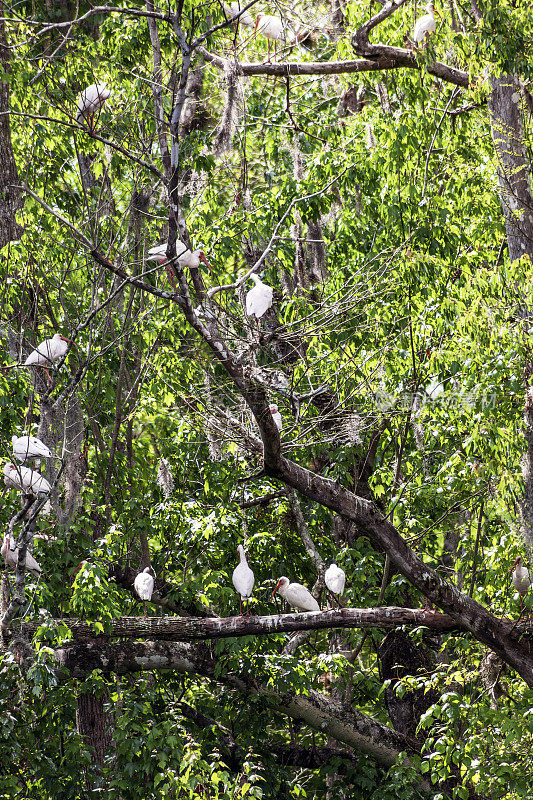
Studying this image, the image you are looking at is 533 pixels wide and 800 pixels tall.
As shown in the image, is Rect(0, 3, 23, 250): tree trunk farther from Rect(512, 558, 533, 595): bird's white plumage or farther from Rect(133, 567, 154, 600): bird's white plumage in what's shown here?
Rect(512, 558, 533, 595): bird's white plumage

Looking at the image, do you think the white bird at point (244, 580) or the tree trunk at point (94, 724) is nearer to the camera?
the white bird at point (244, 580)

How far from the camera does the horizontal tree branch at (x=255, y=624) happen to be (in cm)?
504

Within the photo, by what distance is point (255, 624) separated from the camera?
5.34 meters

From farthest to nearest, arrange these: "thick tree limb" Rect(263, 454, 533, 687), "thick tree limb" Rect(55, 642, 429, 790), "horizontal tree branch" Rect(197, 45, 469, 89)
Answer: "horizontal tree branch" Rect(197, 45, 469, 89)
"thick tree limb" Rect(55, 642, 429, 790)
"thick tree limb" Rect(263, 454, 533, 687)

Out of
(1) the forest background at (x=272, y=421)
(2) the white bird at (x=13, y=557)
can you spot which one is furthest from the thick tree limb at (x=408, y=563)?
(2) the white bird at (x=13, y=557)

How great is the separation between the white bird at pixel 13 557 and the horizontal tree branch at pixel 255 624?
38cm

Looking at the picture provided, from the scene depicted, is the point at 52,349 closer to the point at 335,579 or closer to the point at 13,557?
the point at 13,557

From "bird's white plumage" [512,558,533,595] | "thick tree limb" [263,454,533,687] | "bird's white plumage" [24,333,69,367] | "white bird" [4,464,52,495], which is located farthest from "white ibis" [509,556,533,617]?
"bird's white plumage" [24,333,69,367]

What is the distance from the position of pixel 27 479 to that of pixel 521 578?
9.68ft

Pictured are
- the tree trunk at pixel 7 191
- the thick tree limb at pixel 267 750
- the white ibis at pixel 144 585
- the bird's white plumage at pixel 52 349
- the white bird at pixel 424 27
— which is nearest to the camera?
the bird's white plumage at pixel 52 349

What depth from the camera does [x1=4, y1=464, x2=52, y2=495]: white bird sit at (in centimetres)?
478

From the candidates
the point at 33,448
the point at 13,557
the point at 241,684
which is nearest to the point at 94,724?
the point at 241,684

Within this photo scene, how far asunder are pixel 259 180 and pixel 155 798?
488 cm

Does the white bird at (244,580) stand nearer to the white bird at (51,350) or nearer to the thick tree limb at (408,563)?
the thick tree limb at (408,563)
